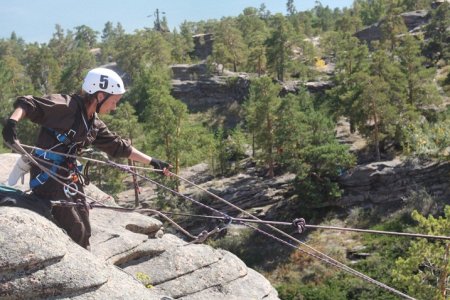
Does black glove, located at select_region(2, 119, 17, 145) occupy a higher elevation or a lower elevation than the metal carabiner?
higher

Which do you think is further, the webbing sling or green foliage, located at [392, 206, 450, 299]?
green foliage, located at [392, 206, 450, 299]

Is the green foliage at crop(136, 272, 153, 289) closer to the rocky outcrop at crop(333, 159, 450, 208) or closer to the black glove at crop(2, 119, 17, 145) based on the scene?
the black glove at crop(2, 119, 17, 145)

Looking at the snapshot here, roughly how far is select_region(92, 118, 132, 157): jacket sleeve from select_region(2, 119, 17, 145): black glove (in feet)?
3.78

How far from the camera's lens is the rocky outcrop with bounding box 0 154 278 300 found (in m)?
4.48

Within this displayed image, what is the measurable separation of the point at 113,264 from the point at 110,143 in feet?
6.29

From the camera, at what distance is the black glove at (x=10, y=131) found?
15.4 feet

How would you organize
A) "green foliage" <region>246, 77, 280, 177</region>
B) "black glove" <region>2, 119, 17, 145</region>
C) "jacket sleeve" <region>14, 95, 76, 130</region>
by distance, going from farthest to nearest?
"green foliage" <region>246, 77, 280, 177</region>
"jacket sleeve" <region>14, 95, 76, 130</region>
"black glove" <region>2, 119, 17, 145</region>

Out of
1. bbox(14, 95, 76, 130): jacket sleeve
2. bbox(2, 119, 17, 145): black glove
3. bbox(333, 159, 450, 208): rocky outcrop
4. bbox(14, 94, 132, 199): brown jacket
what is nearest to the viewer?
bbox(2, 119, 17, 145): black glove

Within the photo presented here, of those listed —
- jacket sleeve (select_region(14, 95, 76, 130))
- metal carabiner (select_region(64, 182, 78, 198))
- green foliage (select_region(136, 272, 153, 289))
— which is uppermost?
jacket sleeve (select_region(14, 95, 76, 130))

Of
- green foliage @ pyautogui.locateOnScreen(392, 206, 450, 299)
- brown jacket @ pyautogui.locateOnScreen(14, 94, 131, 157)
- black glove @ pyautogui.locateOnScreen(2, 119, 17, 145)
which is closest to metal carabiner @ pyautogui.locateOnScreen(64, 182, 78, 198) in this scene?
brown jacket @ pyautogui.locateOnScreen(14, 94, 131, 157)

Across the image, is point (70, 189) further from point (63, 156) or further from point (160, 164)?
point (160, 164)

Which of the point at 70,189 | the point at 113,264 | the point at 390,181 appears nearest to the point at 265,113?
the point at 390,181

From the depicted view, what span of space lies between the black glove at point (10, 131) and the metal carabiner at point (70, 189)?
2.65ft

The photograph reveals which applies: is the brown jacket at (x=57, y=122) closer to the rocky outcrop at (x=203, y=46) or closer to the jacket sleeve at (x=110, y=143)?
the jacket sleeve at (x=110, y=143)
